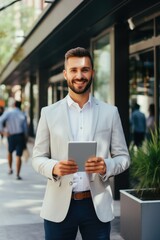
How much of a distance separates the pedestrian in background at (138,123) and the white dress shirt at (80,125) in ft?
27.9

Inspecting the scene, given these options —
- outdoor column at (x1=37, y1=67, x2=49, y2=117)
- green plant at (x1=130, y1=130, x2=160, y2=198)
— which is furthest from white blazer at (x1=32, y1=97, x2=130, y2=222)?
outdoor column at (x1=37, y1=67, x2=49, y2=117)

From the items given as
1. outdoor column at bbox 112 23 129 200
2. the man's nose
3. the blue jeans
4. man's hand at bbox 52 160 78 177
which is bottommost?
the blue jeans

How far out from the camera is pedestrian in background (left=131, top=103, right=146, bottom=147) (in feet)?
37.8

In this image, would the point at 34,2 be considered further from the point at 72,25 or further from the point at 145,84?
the point at 72,25

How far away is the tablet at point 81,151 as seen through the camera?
2.61 meters

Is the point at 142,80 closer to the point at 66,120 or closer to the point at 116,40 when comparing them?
the point at 116,40

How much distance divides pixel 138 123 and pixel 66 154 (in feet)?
29.5

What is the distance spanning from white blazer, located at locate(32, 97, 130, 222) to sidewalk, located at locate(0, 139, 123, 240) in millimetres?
2850

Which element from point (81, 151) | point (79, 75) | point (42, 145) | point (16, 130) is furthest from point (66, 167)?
point (16, 130)

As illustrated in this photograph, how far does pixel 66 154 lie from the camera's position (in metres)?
2.82

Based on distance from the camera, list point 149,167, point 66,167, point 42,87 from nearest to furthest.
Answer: point 66,167 < point 149,167 < point 42,87

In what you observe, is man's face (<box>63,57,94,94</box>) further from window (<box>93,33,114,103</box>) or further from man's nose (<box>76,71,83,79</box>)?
window (<box>93,33,114,103</box>)

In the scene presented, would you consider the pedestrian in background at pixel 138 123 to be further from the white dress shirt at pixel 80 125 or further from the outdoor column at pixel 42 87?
the white dress shirt at pixel 80 125

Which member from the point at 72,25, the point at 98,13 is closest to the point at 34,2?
the point at 72,25
